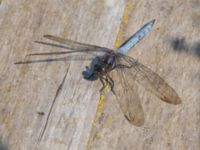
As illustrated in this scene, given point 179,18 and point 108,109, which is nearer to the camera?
point 108,109

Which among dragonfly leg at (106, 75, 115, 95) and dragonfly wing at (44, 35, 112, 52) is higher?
dragonfly wing at (44, 35, 112, 52)

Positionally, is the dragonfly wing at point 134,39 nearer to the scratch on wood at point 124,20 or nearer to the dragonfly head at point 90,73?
the scratch on wood at point 124,20

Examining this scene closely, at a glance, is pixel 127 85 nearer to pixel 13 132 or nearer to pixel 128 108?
pixel 128 108

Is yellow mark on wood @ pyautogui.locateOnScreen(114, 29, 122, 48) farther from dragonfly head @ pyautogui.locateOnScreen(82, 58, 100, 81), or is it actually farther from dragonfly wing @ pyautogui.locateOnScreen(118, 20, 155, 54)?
dragonfly head @ pyautogui.locateOnScreen(82, 58, 100, 81)

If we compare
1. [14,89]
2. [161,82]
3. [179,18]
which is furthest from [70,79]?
[179,18]

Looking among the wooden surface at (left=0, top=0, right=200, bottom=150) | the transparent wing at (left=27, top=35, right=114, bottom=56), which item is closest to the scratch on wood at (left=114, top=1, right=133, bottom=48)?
the wooden surface at (left=0, top=0, right=200, bottom=150)

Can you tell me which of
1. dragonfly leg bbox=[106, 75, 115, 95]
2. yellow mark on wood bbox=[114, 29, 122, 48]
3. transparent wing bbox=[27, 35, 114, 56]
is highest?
yellow mark on wood bbox=[114, 29, 122, 48]
